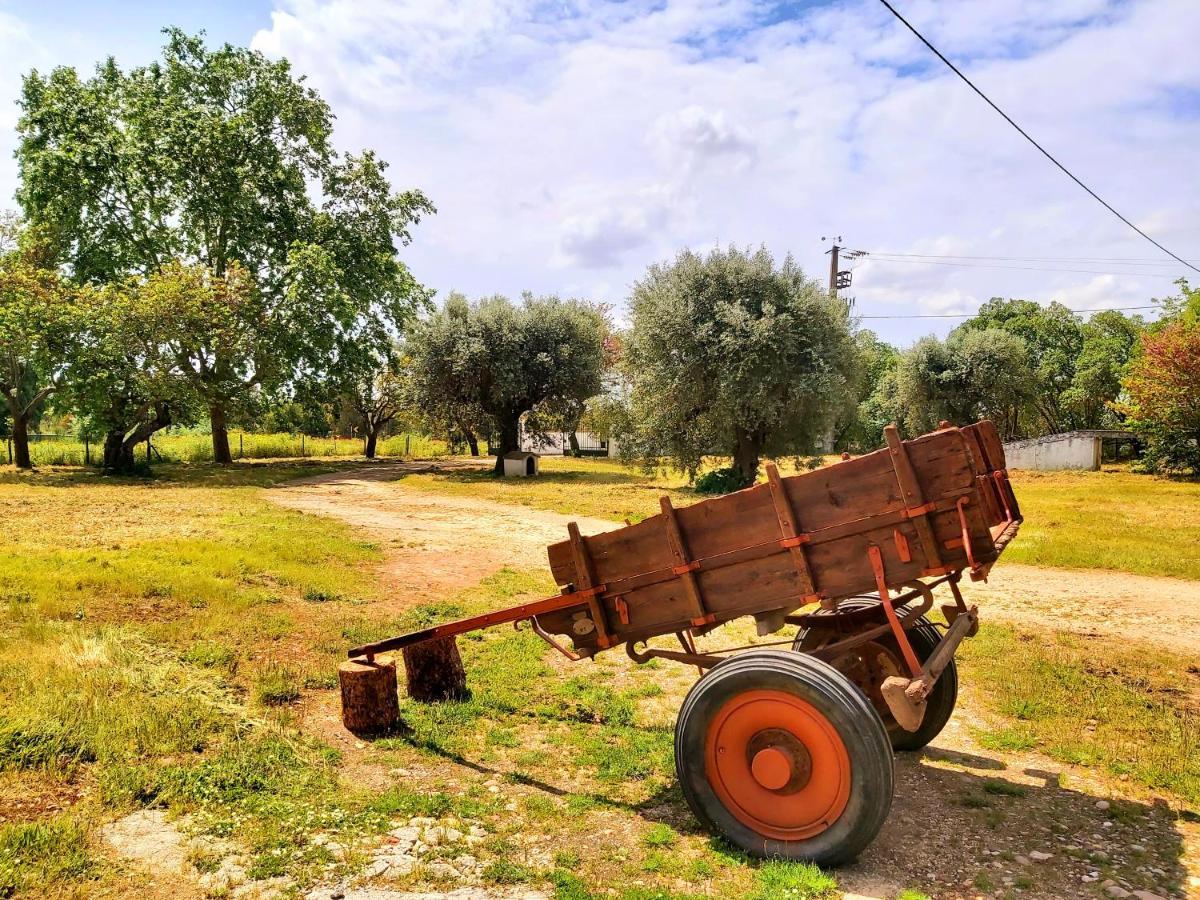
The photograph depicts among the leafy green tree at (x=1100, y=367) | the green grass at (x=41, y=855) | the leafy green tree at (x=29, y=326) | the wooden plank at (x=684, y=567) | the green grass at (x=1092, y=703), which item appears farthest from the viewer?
the leafy green tree at (x=1100, y=367)

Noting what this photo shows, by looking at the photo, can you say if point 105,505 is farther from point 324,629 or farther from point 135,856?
point 135,856

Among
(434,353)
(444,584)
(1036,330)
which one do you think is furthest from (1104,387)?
(444,584)

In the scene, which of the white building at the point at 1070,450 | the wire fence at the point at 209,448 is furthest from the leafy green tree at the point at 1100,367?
the wire fence at the point at 209,448

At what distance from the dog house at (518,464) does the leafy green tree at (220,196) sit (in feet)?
28.0

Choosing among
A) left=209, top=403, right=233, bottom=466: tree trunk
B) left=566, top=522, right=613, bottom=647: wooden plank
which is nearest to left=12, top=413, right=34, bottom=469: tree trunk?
left=209, top=403, right=233, bottom=466: tree trunk

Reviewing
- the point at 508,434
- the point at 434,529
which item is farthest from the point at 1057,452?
the point at 434,529

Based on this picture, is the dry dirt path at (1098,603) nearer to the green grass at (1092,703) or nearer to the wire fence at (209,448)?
the green grass at (1092,703)

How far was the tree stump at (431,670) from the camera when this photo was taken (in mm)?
6180

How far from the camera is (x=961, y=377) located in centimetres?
4006

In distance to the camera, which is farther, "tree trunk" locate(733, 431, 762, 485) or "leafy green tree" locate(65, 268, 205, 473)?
"leafy green tree" locate(65, 268, 205, 473)

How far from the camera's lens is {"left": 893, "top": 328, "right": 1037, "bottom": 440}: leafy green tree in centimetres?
3959

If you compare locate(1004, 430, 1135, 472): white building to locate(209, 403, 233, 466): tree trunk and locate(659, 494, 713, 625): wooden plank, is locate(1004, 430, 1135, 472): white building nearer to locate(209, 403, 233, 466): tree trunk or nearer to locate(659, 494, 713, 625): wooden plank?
locate(659, 494, 713, 625): wooden plank

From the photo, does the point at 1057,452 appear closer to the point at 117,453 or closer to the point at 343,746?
the point at 343,746

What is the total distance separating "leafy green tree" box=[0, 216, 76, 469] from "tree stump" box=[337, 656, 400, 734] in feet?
87.3
